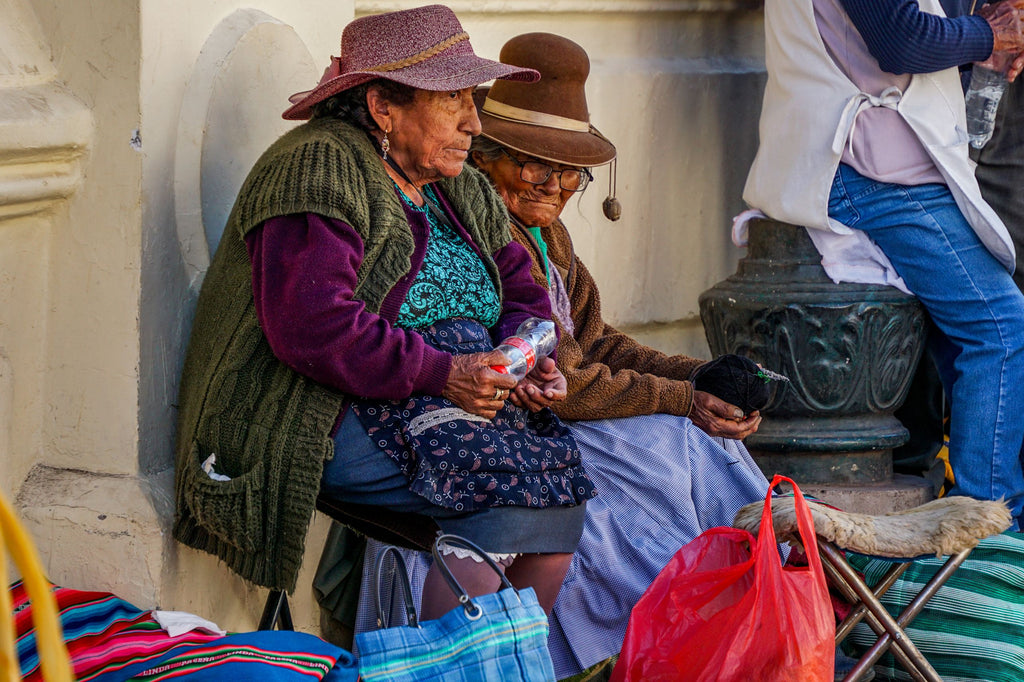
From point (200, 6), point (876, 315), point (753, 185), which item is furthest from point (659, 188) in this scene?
point (200, 6)

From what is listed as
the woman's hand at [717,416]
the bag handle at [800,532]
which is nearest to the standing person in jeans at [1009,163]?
the woman's hand at [717,416]

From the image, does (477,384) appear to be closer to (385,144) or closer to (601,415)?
(385,144)

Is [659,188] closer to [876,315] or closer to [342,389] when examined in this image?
[876,315]

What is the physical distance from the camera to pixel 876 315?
3.98 meters

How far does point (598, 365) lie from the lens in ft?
10.6

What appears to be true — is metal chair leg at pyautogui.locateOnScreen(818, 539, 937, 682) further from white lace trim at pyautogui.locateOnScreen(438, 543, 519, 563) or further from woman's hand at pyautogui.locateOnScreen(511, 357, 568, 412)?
white lace trim at pyautogui.locateOnScreen(438, 543, 519, 563)

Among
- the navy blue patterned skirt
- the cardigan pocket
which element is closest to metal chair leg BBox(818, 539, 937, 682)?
the navy blue patterned skirt

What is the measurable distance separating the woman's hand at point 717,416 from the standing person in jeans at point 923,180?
942mm

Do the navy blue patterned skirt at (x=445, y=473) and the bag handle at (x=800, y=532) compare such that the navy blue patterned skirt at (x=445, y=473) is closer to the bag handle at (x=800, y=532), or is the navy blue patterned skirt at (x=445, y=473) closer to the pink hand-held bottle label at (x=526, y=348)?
the pink hand-held bottle label at (x=526, y=348)

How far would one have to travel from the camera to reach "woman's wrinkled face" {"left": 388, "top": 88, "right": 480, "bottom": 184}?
2561 mm

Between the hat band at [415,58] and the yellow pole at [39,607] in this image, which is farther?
the hat band at [415,58]

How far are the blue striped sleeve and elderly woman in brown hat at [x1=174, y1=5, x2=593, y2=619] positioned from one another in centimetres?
165

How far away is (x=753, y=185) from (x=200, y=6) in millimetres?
2128

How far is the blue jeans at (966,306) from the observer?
3.83 meters
